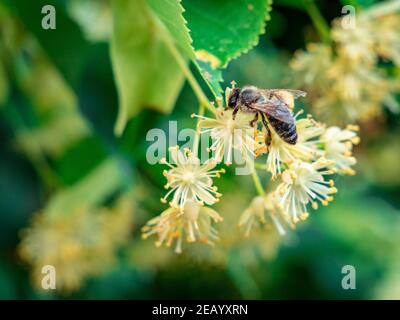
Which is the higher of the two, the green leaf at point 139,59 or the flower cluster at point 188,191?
the green leaf at point 139,59

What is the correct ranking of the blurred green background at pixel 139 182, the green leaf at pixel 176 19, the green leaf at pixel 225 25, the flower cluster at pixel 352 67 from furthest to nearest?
1. the blurred green background at pixel 139 182
2. the flower cluster at pixel 352 67
3. the green leaf at pixel 225 25
4. the green leaf at pixel 176 19

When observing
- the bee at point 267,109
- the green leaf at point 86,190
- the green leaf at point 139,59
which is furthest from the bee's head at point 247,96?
the green leaf at point 86,190

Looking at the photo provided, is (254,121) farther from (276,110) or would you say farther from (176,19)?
(176,19)

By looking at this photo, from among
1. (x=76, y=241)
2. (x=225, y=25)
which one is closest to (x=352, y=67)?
(x=225, y=25)

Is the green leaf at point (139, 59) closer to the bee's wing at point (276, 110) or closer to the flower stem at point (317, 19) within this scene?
the bee's wing at point (276, 110)
